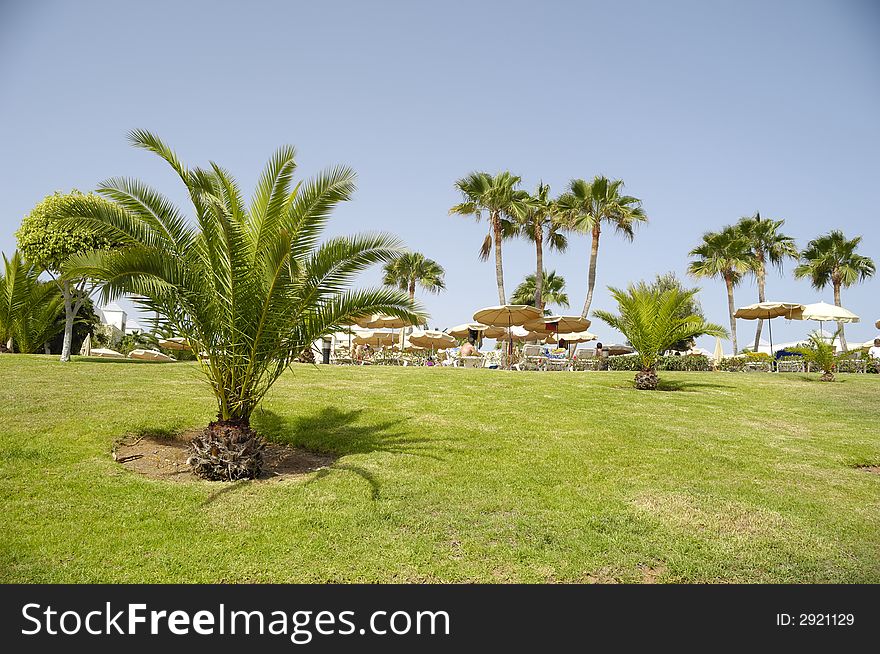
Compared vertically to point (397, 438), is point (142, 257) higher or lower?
higher

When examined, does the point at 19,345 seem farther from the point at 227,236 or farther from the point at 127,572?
the point at 127,572

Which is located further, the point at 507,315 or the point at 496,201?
the point at 496,201

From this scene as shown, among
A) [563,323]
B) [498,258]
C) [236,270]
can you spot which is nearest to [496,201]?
[498,258]

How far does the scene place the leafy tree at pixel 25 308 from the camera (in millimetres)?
18875

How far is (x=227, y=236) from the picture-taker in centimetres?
673

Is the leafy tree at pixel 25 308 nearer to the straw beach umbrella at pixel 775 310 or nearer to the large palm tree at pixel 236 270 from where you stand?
the large palm tree at pixel 236 270

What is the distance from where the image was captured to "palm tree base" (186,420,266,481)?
684cm

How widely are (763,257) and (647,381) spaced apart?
2629 cm

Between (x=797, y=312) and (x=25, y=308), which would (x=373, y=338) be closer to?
(x=25, y=308)

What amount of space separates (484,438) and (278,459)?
3.07 m

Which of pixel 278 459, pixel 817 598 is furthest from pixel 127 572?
pixel 817 598

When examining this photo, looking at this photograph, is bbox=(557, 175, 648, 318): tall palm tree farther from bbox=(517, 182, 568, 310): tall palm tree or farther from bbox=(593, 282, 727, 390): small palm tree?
bbox=(593, 282, 727, 390): small palm tree

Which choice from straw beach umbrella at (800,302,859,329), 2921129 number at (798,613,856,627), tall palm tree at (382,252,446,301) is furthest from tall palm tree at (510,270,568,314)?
2921129 number at (798,613,856,627)

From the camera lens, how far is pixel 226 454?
6.87m
